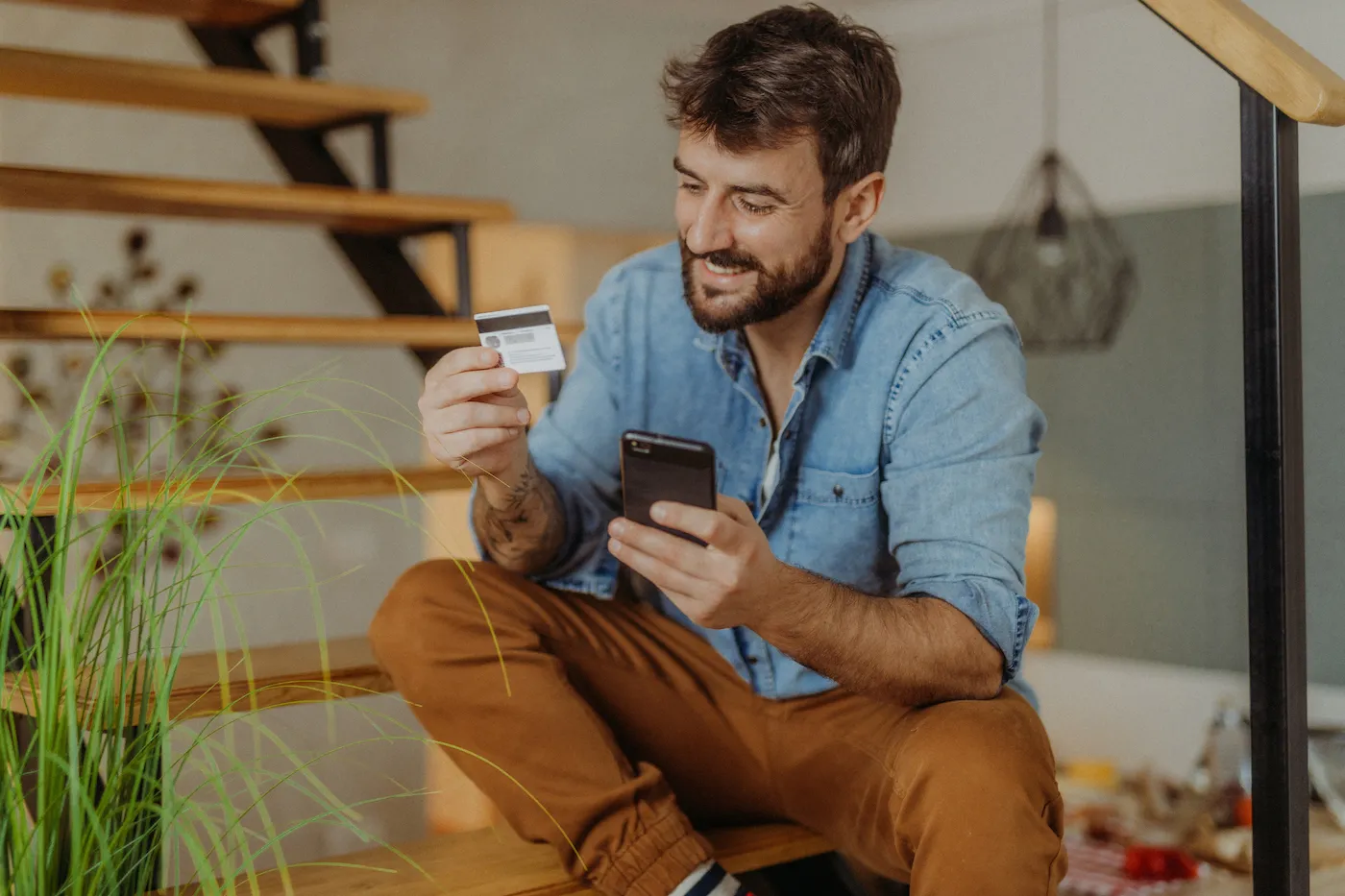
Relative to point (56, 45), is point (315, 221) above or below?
below

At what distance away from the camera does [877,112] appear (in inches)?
64.4

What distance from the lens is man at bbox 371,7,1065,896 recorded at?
1.32m

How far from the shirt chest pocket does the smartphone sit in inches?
11.9

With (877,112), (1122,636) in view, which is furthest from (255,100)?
(1122,636)

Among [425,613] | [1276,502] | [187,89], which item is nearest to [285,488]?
[425,613]

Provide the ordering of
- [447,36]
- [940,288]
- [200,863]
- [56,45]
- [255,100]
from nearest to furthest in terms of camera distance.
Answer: [200,863], [940,288], [255,100], [56,45], [447,36]

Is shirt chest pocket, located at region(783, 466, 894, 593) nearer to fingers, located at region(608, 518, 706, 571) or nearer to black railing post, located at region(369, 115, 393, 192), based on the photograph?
fingers, located at region(608, 518, 706, 571)

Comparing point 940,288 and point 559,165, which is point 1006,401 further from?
point 559,165

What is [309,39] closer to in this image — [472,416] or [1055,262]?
[472,416]

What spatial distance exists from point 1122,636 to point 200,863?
3541mm

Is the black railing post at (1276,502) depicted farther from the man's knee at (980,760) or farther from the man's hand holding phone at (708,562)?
the man's hand holding phone at (708,562)

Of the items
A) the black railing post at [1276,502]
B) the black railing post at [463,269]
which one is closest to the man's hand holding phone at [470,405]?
the black railing post at [1276,502]

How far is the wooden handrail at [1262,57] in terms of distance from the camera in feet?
4.37

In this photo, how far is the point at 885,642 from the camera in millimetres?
1346
